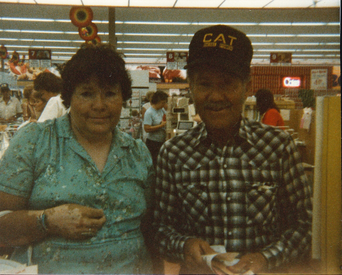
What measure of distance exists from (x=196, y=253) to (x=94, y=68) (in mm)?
736

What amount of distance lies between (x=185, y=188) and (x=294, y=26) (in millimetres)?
7047

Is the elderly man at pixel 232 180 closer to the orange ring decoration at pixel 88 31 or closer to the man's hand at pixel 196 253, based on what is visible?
the man's hand at pixel 196 253

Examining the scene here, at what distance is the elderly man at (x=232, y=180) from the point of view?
0.97 metres

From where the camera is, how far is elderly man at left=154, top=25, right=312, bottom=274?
0.97 meters

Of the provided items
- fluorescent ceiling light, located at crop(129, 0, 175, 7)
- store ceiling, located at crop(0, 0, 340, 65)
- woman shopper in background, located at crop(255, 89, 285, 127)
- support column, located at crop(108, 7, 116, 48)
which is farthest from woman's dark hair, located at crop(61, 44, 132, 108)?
support column, located at crop(108, 7, 116, 48)

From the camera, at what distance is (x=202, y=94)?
3.21 ft

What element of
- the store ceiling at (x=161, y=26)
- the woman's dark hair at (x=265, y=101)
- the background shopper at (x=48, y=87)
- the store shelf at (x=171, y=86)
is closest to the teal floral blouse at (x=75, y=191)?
the background shopper at (x=48, y=87)

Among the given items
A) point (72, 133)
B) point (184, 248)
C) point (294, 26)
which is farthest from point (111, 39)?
point (184, 248)

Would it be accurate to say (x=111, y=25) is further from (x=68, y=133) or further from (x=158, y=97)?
(x=68, y=133)

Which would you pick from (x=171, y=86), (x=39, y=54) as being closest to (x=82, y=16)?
(x=39, y=54)

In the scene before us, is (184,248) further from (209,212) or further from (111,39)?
(111,39)

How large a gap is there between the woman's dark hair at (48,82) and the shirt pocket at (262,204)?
6.24 feet

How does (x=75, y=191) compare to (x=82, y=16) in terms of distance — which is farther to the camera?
(x=82, y=16)

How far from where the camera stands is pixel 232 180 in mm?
1020
